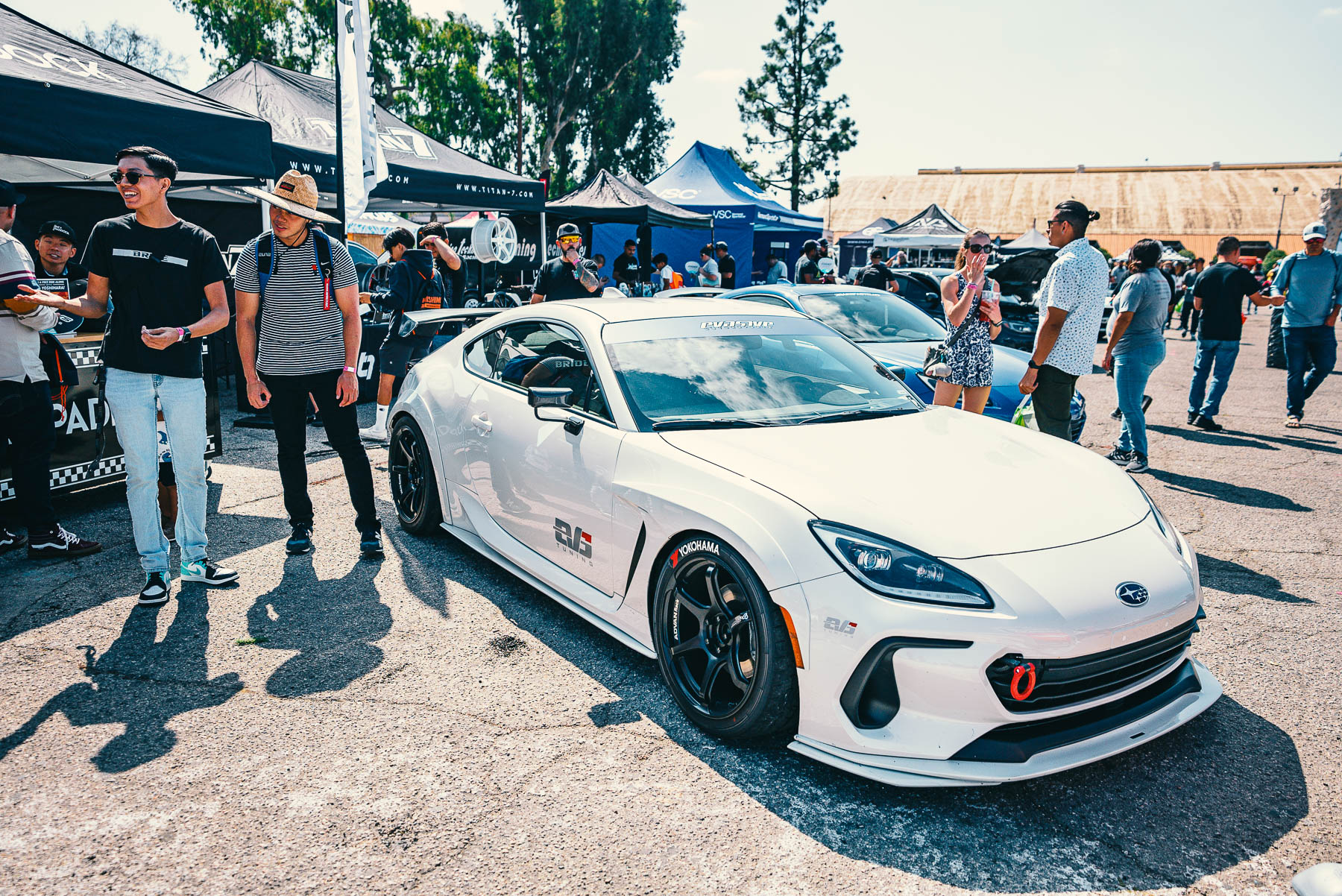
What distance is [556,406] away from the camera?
3.41 meters

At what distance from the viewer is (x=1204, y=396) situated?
9.15 meters

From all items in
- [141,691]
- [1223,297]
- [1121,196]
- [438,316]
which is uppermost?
[1121,196]

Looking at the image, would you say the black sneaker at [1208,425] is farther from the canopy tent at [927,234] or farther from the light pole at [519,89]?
the light pole at [519,89]

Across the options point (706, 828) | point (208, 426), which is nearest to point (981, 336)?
point (706, 828)

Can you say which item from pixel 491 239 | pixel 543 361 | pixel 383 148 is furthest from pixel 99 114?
pixel 491 239

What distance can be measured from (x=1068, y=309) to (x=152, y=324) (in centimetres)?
475

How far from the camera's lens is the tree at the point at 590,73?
37938 mm

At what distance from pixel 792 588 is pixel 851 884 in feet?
2.50

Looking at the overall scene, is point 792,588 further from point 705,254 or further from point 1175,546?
point 705,254

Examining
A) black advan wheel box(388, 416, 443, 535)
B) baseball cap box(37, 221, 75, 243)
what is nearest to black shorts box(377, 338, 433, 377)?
baseball cap box(37, 221, 75, 243)

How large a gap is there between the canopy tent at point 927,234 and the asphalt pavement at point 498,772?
25683mm

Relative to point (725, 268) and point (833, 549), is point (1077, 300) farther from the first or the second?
point (725, 268)

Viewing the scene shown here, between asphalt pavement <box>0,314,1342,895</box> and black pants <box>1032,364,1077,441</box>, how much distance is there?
4.09 feet

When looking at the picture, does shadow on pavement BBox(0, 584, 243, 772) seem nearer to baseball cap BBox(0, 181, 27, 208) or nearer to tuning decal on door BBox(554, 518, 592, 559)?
tuning decal on door BBox(554, 518, 592, 559)
